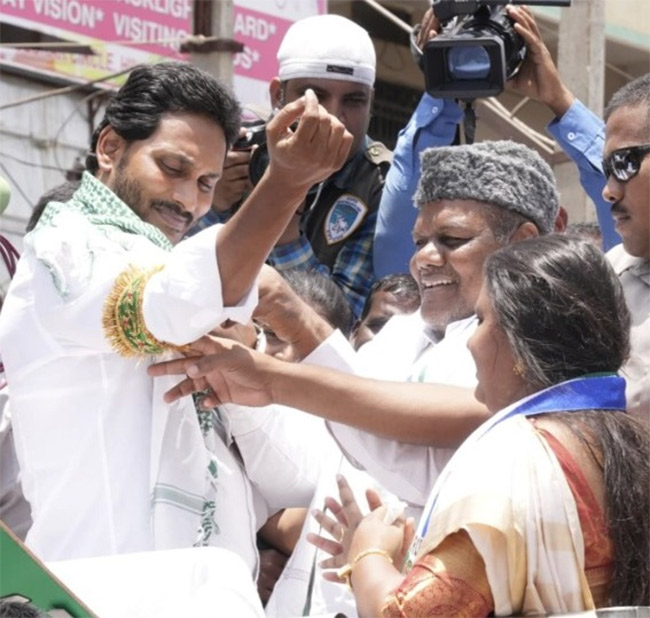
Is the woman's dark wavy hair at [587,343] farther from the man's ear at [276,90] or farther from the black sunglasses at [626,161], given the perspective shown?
the man's ear at [276,90]

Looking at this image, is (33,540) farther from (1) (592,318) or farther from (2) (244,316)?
(1) (592,318)

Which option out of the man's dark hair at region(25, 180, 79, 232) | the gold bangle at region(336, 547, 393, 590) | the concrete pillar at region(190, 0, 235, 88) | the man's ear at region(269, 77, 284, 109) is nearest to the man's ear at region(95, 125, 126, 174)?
the man's dark hair at region(25, 180, 79, 232)

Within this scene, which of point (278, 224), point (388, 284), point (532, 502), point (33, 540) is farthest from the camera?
point (388, 284)

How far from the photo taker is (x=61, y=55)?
8.27 metres

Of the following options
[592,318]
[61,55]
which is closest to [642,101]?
[592,318]

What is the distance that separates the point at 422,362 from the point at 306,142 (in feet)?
2.57

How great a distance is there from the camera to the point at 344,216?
4.64 meters

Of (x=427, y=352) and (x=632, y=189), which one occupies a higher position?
Result: (x=632, y=189)

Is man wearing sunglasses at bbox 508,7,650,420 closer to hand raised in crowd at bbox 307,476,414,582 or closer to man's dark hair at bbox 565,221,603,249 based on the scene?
hand raised in crowd at bbox 307,476,414,582

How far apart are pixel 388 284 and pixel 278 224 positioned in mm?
1538

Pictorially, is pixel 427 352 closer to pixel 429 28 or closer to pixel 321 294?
pixel 321 294

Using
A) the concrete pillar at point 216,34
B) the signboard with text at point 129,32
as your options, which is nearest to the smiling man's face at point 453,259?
the concrete pillar at point 216,34

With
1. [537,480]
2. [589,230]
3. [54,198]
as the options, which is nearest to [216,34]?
[589,230]

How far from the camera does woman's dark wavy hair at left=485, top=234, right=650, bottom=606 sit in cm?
281
